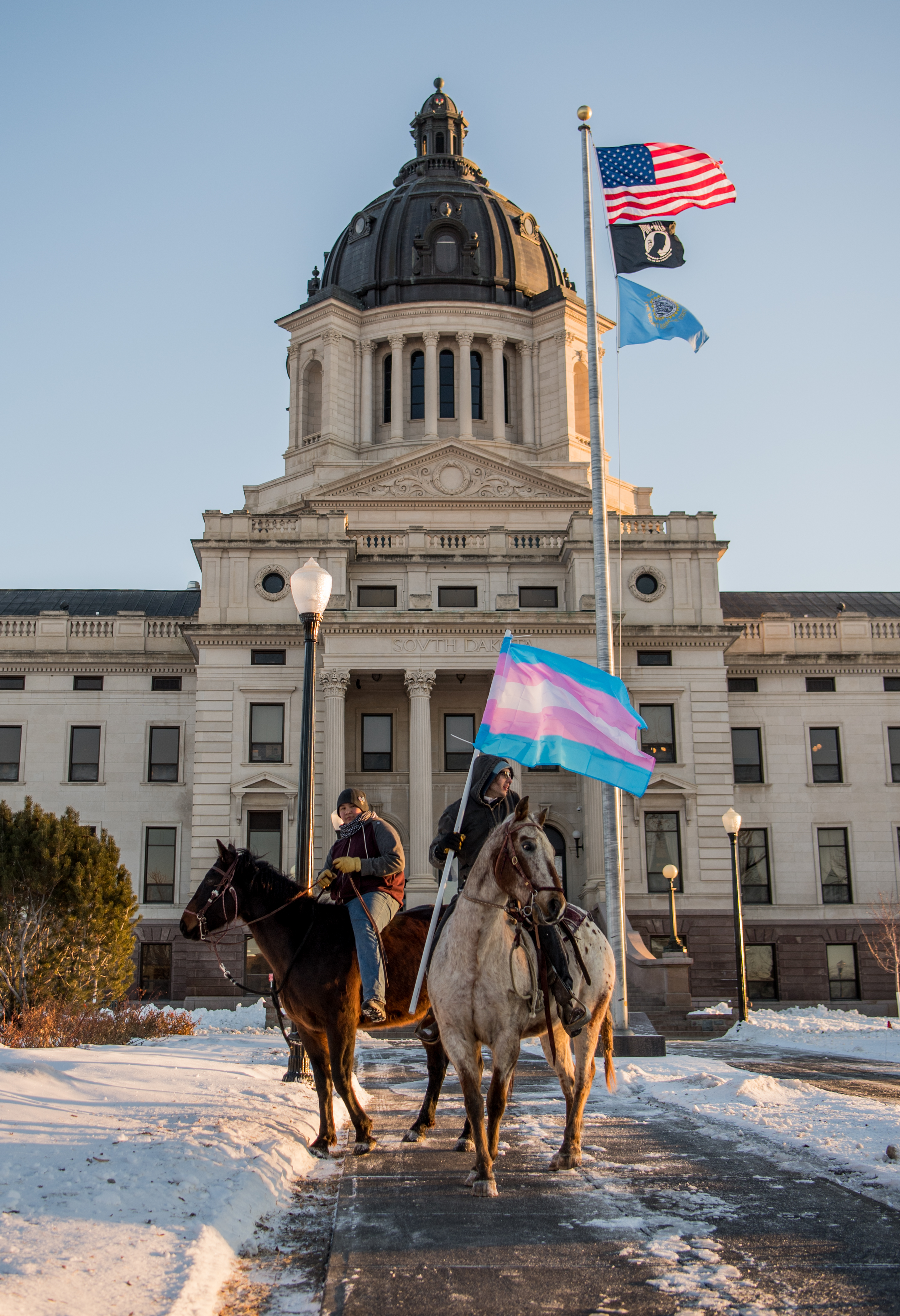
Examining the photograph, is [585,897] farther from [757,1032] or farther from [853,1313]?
[853,1313]

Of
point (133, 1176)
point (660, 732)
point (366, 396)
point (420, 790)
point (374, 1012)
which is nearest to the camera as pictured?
point (133, 1176)

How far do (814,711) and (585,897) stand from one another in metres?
13.3

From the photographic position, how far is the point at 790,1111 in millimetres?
11344

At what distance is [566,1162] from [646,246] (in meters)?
18.9

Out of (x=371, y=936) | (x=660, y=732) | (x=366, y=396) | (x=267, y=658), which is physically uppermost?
(x=366, y=396)

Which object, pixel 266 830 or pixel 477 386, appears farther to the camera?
pixel 477 386

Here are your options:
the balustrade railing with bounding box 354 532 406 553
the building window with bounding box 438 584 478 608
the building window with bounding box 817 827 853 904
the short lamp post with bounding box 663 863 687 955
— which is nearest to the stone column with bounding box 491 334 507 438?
the balustrade railing with bounding box 354 532 406 553

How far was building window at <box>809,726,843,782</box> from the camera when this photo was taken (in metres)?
46.8

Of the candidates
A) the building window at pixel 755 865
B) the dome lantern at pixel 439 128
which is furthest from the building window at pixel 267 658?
the dome lantern at pixel 439 128

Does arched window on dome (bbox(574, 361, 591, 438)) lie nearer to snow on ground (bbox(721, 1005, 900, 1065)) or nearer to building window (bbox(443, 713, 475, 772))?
building window (bbox(443, 713, 475, 772))

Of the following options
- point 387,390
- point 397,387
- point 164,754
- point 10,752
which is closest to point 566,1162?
point 164,754

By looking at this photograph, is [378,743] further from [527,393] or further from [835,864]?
[527,393]

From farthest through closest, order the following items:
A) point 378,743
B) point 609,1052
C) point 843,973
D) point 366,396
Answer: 1. point 366,396
2. point 378,743
3. point 843,973
4. point 609,1052

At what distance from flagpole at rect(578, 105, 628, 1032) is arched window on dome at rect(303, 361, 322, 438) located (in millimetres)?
38386
